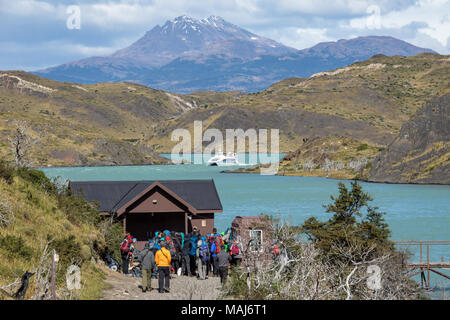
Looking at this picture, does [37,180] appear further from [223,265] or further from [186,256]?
[223,265]

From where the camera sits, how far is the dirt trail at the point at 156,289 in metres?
17.0

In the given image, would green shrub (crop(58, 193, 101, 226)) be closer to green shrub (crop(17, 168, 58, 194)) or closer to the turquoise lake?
green shrub (crop(17, 168, 58, 194))

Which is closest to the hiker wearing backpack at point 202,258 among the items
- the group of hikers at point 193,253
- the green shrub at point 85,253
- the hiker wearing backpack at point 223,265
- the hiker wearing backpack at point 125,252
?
the group of hikers at point 193,253

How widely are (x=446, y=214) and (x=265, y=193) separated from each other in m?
38.8

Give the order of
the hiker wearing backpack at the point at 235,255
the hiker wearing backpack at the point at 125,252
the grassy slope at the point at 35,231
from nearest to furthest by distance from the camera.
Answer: the grassy slope at the point at 35,231, the hiker wearing backpack at the point at 125,252, the hiker wearing backpack at the point at 235,255

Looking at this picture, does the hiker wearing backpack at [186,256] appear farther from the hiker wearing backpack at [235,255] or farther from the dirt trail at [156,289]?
the hiker wearing backpack at [235,255]

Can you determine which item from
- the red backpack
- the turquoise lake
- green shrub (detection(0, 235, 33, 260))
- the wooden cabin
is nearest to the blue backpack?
the red backpack

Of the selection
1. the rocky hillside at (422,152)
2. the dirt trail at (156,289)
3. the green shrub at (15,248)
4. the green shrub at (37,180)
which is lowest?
the dirt trail at (156,289)

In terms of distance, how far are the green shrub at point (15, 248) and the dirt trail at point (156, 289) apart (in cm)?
240

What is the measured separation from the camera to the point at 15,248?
16766 mm

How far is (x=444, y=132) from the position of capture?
122438mm

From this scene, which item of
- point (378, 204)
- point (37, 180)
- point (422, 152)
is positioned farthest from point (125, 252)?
point (422, 152)

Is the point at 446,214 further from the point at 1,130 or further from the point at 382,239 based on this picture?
the point at 1,130

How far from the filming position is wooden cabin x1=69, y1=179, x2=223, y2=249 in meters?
30.9
